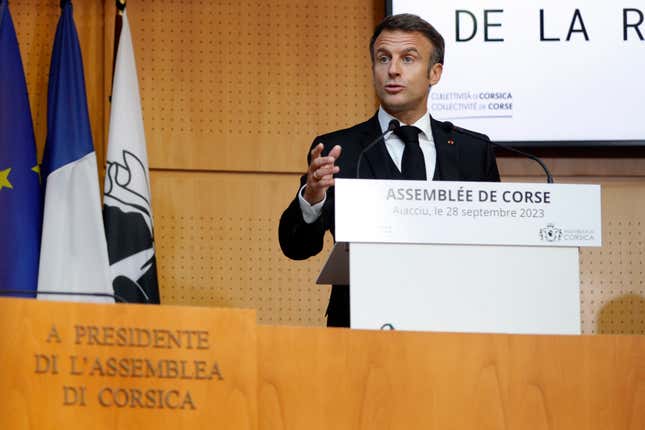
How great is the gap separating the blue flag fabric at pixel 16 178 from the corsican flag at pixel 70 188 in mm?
75

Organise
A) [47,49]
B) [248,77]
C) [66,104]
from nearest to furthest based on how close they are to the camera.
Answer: [66,104] → [47,49] → [248,77]

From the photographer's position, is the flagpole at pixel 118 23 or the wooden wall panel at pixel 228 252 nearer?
the flagpole at pixel 118 23

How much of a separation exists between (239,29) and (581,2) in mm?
1551

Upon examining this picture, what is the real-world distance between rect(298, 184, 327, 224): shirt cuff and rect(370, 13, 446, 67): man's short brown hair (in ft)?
3.06

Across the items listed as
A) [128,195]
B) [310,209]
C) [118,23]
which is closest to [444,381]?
[310,209]

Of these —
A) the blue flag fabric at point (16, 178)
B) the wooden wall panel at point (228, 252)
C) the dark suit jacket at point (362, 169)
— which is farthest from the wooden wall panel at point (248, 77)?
the dark suit jacket at point (362, 169)

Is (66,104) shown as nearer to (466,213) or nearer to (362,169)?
(362,169)

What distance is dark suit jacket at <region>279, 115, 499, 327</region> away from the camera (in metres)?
3.14

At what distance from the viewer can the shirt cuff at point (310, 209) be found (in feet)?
9.71

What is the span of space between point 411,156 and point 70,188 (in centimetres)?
163

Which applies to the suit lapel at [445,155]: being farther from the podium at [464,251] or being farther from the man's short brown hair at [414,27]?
the podium at [464,251]

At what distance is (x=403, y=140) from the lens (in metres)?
3.47

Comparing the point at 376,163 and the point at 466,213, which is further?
the point at 376,163

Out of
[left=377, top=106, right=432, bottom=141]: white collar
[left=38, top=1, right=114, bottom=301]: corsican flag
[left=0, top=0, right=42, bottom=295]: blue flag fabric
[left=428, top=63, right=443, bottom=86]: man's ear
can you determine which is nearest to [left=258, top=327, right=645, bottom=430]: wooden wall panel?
[left=377, top=106, right=432, bottom=141]: white collar
